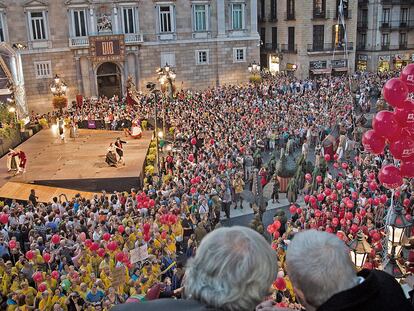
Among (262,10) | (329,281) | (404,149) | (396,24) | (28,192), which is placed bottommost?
(28,192)

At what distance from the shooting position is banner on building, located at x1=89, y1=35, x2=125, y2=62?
39.2 m

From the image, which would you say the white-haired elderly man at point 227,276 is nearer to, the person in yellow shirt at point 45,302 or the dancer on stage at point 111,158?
the person in yellow shirt at point 45,302

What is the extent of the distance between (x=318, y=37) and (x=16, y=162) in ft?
108

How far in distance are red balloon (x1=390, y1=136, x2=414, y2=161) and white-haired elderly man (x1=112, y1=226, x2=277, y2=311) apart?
24.6 feet

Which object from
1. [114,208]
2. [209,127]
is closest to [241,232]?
[114,208]

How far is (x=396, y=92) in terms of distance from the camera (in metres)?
9.04

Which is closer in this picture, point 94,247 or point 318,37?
point 94,247

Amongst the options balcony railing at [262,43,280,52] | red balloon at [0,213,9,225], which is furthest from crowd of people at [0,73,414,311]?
balcony railing at [262,43,280,52]

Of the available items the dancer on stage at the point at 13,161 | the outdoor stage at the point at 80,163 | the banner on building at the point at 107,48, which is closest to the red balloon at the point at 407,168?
the outdoor stage at the point at 80,163

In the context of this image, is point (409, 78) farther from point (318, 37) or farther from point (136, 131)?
point (318, 37)

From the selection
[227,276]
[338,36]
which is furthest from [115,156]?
[338,36]

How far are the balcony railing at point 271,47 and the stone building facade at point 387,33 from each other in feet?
29.4

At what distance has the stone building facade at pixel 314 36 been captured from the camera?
154 ft

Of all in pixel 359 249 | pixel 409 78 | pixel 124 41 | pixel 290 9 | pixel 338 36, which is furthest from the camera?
pixel 338 36
